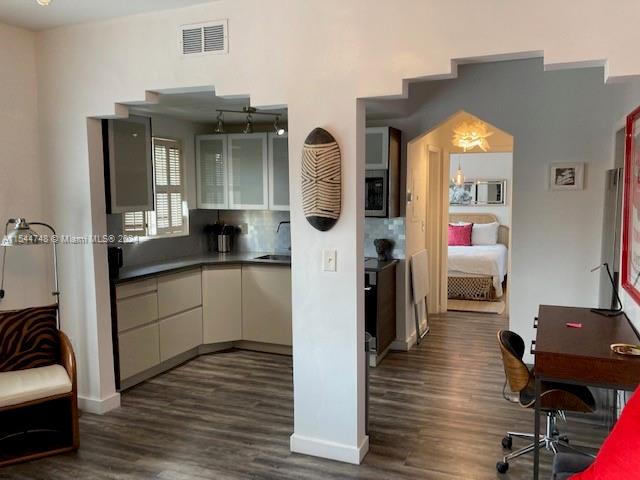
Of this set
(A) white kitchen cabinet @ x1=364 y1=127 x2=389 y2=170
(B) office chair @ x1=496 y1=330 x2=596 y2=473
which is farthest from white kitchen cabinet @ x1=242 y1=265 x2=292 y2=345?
(B) office chair @ x1=496 y1=330 x2=596 y2=473

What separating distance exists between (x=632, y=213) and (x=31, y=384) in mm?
3587

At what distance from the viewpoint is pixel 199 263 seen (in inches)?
202

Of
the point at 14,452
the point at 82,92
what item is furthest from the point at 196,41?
the point at 14,452

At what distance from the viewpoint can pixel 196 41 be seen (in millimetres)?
3191

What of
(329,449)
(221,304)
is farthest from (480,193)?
(329,449)

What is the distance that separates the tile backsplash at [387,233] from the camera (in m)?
5.31

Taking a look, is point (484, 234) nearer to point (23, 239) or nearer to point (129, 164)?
point (129, 164)

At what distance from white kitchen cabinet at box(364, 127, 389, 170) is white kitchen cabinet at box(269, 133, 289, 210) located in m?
0.94

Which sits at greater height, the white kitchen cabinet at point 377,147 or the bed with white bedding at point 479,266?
the white kitchen cabinet at point 377,147

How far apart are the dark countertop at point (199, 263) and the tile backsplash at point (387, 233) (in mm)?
126

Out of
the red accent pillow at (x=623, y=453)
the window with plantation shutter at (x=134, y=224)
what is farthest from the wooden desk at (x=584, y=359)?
the window with plantation shutter at (x=134, y=224)

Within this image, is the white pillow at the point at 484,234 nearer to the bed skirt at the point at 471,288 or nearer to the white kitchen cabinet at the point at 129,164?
the bed skirt at the point at 471,288

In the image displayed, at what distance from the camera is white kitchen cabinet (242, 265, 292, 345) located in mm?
5188

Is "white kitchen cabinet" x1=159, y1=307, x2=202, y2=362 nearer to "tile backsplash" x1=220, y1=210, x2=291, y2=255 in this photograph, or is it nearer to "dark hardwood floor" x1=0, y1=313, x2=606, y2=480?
"dark hardwood floor" x1=0, y1=313, x2=606, y2=480
